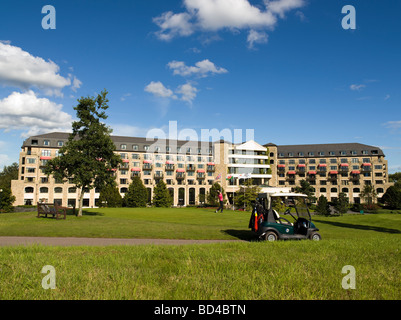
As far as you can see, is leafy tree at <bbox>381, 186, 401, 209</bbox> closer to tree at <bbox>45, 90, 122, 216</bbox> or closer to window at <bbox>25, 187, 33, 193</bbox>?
tree at <bbox>45, 90, 122, 216</bbox>

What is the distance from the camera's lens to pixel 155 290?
4.89 m

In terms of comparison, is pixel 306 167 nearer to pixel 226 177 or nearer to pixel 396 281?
pixel 226 177

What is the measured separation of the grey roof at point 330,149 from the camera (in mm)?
97412

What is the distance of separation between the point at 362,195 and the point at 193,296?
91554mm

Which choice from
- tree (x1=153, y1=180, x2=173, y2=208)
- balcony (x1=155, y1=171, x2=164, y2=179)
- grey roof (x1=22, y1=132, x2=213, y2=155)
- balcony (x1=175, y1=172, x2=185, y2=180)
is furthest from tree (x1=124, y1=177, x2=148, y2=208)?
grey roof (x1=22, y1=132, x2=213, y2=155)

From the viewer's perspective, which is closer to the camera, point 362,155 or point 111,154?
point 111,154

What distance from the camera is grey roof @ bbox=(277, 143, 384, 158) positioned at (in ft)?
320

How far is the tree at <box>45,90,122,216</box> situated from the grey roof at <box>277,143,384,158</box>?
86.3 m

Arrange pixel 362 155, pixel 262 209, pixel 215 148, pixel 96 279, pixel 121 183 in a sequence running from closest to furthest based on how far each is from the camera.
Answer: pixel 96 279 → pixel 262 209 → pixel 121 183 → pixel 215 148 → pixel 362 155

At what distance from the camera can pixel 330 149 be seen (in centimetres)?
10062

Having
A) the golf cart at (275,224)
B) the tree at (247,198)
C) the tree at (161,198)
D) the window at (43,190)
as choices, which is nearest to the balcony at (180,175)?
the tree at (161,198)

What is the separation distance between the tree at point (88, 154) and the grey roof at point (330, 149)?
283 ft

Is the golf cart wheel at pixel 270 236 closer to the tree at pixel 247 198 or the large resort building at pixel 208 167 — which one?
the tree at pixel 247 198

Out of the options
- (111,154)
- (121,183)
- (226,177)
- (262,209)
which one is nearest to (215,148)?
(226,177)
